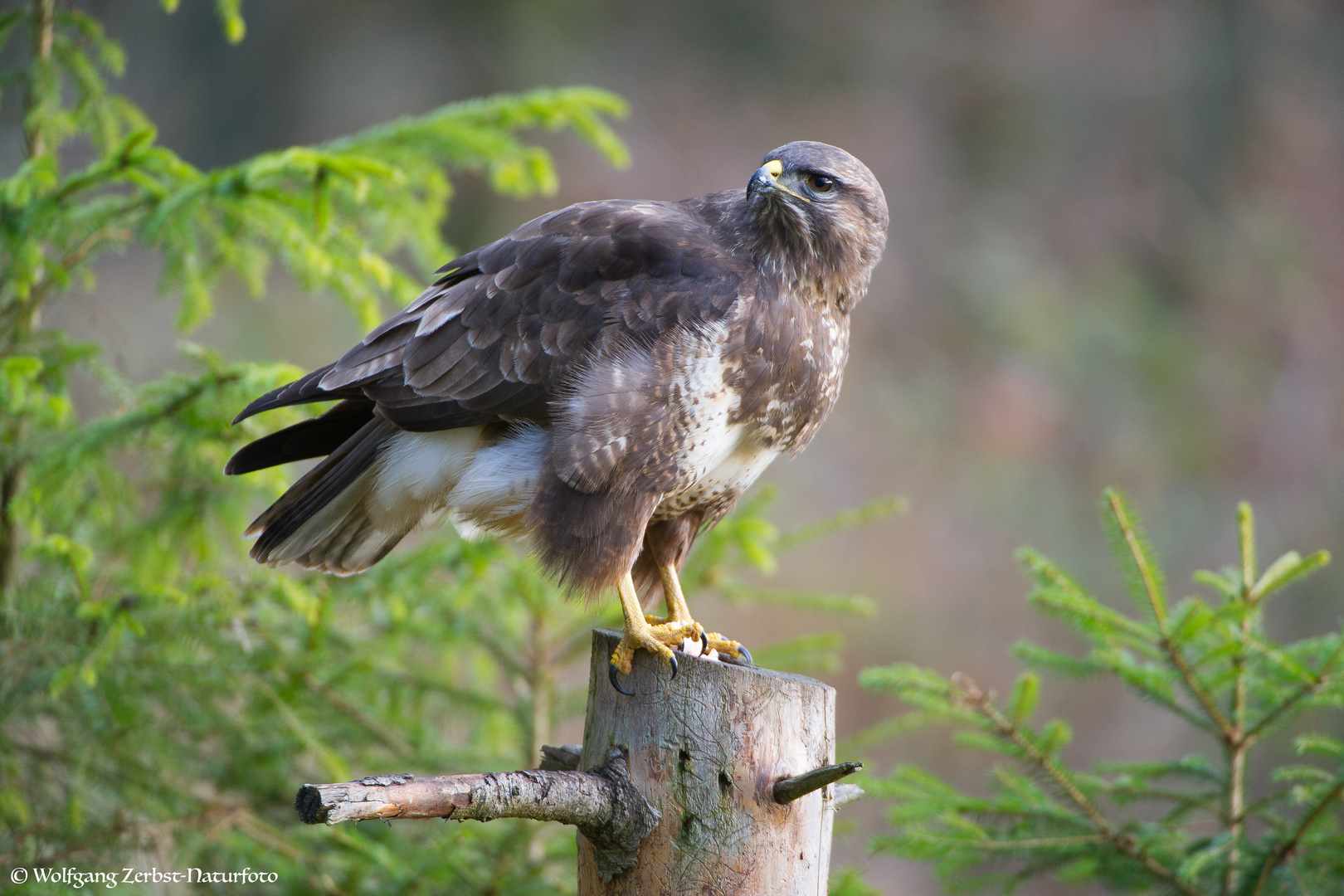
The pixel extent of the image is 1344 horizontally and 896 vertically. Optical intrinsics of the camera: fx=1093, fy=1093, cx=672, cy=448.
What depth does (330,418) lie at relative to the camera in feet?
10.5

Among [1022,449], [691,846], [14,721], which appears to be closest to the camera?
[691,846]

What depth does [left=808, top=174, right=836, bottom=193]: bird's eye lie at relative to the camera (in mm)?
2965

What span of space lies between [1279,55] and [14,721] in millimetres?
12313

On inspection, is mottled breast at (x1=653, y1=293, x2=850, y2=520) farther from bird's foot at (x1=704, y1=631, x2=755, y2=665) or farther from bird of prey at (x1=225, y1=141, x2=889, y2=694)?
bird's foot at (x1=704, y1=631, x2=755, y2=665)

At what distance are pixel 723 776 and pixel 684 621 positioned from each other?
80cm

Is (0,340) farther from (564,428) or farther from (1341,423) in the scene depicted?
(1341,423)

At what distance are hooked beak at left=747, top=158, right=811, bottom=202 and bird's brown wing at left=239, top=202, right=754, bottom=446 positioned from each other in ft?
0.60

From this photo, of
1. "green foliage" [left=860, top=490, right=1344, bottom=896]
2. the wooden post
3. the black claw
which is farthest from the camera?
"green foliage" [left=860, top=490, right=1344, bottom=896]

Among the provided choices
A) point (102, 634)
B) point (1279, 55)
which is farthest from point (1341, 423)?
point (102, 634)

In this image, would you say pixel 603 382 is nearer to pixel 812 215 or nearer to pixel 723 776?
pixel 812 215

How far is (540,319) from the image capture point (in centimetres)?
291

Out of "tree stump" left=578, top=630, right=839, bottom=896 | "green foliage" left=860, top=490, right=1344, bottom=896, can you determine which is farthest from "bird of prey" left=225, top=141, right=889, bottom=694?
"green foliage" left=860, top=490, right=1344, bottom=896

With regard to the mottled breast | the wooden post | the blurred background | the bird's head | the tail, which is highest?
the blurred background

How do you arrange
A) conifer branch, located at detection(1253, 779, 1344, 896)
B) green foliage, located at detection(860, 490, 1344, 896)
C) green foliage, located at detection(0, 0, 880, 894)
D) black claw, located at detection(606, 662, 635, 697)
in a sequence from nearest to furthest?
black claw, located at detection(606, 662, 635, 697) < conifer branch, located at detection(1253, 779, 1344, 896) < green foliage, located at detection(860, 490, 1344, 896) < green foliage, located at detection(0, 0, 880, 894)
